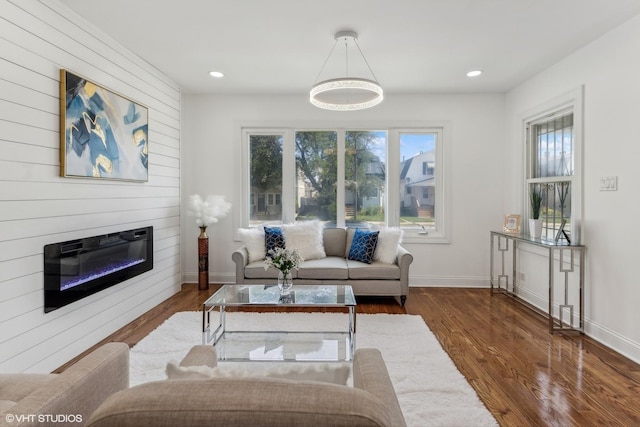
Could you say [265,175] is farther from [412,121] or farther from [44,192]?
[44,192]

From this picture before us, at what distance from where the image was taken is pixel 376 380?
44.0 inches

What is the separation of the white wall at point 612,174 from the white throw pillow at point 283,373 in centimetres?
298

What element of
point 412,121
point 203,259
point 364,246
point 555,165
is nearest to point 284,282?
point 364,246

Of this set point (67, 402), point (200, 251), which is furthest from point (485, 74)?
point (67, 402)

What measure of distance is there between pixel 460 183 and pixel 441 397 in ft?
11.0

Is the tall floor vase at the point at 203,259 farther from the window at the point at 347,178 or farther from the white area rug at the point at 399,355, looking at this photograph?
the white area rug at the point at 399,355

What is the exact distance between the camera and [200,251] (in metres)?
4.58

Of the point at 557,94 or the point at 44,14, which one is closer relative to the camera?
the point at 44,14

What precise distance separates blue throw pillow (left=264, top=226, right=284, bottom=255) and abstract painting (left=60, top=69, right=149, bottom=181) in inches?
59.6

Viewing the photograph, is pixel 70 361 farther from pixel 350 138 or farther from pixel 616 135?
pixel 616 135

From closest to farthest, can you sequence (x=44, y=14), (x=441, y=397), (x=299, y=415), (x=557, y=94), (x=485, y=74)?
(x=299, y=415) < (x=441, y=397) < (x=44, y=14) < (x=557, y=94) < (x=485, y=74)

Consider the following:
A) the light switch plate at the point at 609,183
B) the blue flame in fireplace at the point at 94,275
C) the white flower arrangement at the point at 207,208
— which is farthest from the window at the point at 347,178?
the light switch plate at the point at 609,183

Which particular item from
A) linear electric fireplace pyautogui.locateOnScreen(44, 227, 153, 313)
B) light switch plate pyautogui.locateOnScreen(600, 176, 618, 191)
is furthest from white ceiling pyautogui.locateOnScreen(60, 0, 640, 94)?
linear electric fireplace pyautogui.locateOnScreen(44, 227, 153, 313)

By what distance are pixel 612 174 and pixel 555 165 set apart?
3.06 ft
